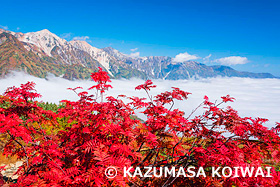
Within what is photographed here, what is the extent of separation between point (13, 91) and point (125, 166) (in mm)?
5777

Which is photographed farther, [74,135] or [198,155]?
[74,135]

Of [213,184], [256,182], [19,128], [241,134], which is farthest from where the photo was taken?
[241,134]

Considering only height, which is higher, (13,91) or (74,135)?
(13,91)

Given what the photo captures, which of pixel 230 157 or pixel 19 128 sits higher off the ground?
pixel 19 128

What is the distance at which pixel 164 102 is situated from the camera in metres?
6.51

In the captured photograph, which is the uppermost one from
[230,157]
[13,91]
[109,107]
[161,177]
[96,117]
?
[13,91]

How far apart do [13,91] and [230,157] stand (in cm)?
822

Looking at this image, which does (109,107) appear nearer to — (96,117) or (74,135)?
(96,117)

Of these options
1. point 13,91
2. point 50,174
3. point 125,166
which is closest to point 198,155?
point 125,166

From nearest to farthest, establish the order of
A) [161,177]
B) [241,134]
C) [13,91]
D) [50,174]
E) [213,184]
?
[50,174]
[213,184]
[241,134]
[161,177]
[13,91]

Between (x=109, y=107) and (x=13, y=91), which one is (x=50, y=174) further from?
(x=13, y=91)

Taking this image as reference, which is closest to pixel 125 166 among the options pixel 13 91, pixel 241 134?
pixel 241 134

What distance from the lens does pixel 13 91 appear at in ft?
20.7

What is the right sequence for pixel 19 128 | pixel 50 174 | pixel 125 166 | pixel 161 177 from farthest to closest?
pixel 161 177, pixel 19 128, pixel 50 174, pixel 125 166
